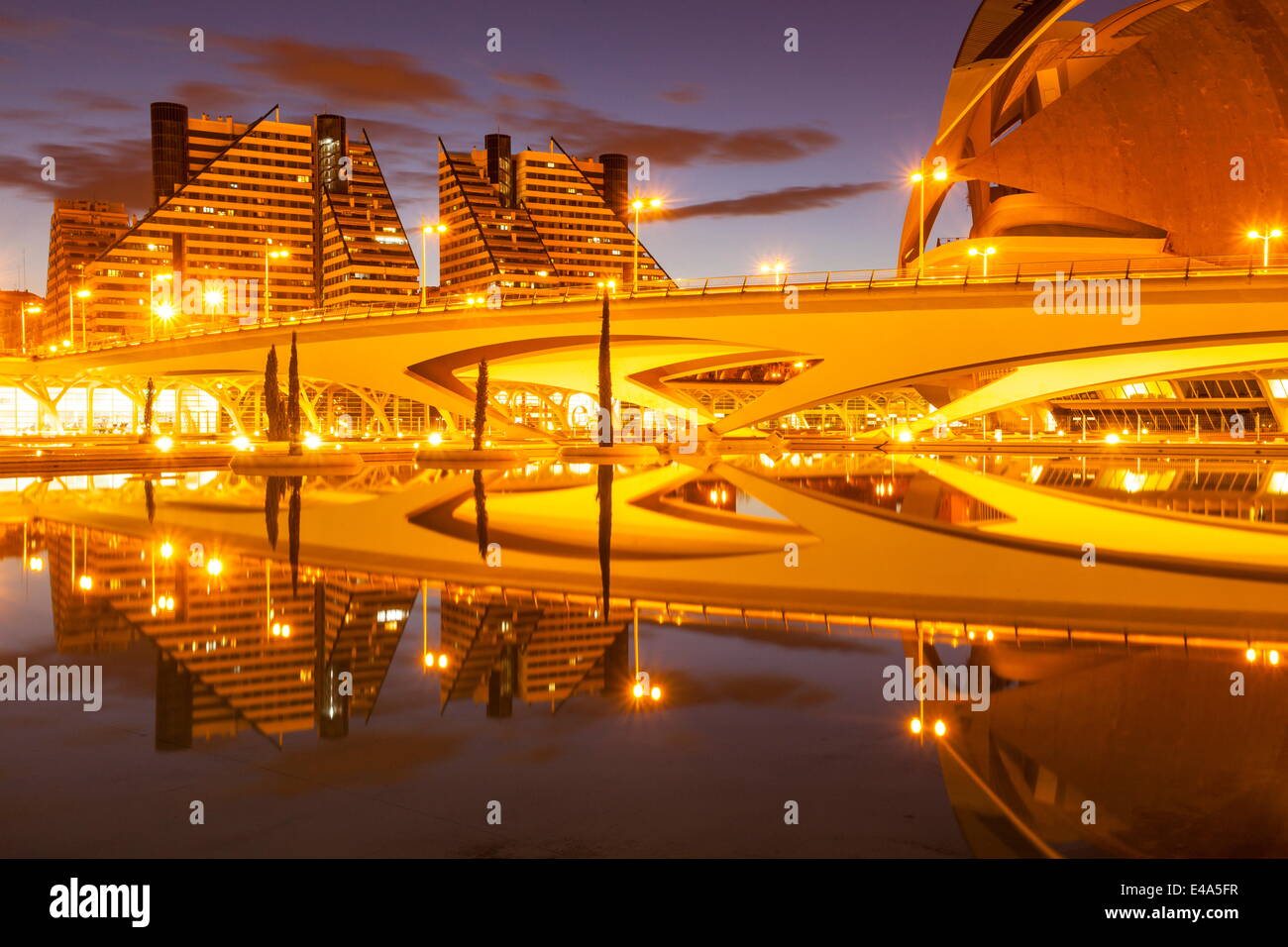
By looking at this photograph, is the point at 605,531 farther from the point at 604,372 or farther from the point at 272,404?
the point at 272,404

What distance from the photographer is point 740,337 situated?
150 feet

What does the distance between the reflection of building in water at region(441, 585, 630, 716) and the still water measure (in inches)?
1.7

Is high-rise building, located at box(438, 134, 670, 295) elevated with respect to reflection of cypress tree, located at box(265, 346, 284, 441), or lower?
elevated

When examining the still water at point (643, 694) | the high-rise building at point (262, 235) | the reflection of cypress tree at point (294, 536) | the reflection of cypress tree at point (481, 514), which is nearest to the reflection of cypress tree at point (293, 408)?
the reflection of cypress tree at point (481, 514)

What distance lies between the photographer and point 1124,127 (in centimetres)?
5497

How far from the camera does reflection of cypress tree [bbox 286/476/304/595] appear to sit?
41.6ft

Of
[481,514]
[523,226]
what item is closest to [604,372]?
[481,514]

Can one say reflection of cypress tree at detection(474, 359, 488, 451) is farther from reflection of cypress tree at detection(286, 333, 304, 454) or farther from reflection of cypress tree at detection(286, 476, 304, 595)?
reflection of cypress tree at detection(286, 476, 304, 595)

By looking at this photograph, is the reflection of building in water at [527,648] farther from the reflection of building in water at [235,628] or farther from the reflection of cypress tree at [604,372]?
the reflection of cypress tree at [604,372]

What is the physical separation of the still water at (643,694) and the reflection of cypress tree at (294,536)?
0.39ft

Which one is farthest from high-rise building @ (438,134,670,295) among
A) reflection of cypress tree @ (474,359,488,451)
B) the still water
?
the still water

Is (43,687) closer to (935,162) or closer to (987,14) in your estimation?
(935,162)

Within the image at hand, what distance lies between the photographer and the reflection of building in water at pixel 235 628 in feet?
23.5
